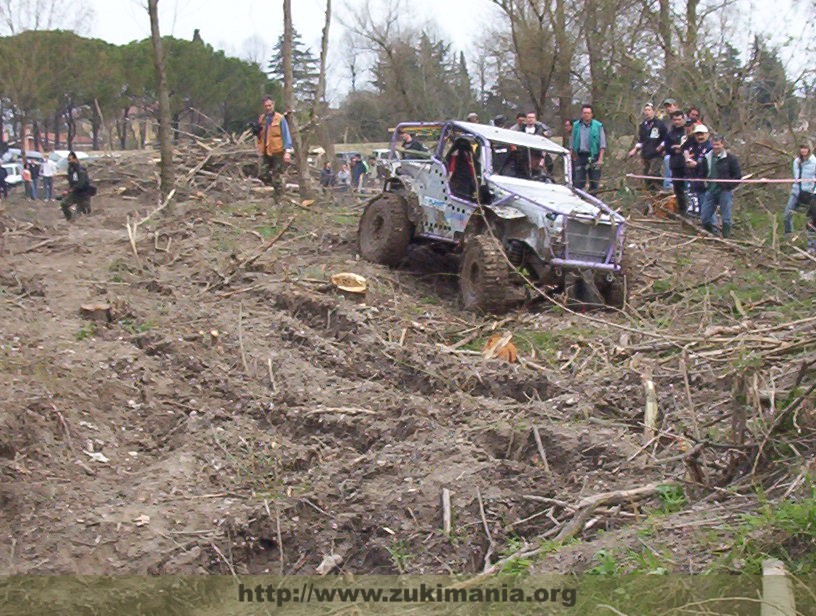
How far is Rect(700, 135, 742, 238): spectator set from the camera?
13.2m

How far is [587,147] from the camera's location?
50.2 feet

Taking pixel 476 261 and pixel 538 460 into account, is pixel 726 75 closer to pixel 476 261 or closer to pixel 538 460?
pixel 476 261

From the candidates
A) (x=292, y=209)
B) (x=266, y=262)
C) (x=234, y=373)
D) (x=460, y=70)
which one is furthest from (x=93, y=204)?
(x=460, y=70)

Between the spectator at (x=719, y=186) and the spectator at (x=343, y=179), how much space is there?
11068 mm

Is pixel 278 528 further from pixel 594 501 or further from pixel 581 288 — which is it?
pixel 581 288

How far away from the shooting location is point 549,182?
12.2 metres

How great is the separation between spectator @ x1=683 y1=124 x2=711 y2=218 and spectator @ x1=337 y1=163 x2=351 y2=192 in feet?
34.8

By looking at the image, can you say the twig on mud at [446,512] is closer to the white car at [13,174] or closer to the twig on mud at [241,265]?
the twig on mud at [241,265]

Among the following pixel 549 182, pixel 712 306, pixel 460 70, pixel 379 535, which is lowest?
pixel 379 535

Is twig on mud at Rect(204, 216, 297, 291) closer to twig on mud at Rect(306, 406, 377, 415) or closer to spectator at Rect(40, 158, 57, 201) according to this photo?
twig on mud at Rect(306, 406, 377, 415)

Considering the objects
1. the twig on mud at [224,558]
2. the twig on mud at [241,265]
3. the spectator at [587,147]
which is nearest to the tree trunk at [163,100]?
the twig on mud at [241,265]

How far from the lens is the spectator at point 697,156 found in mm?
13688

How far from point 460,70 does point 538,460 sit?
36.5 meters

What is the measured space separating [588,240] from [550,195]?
2.82 ft
